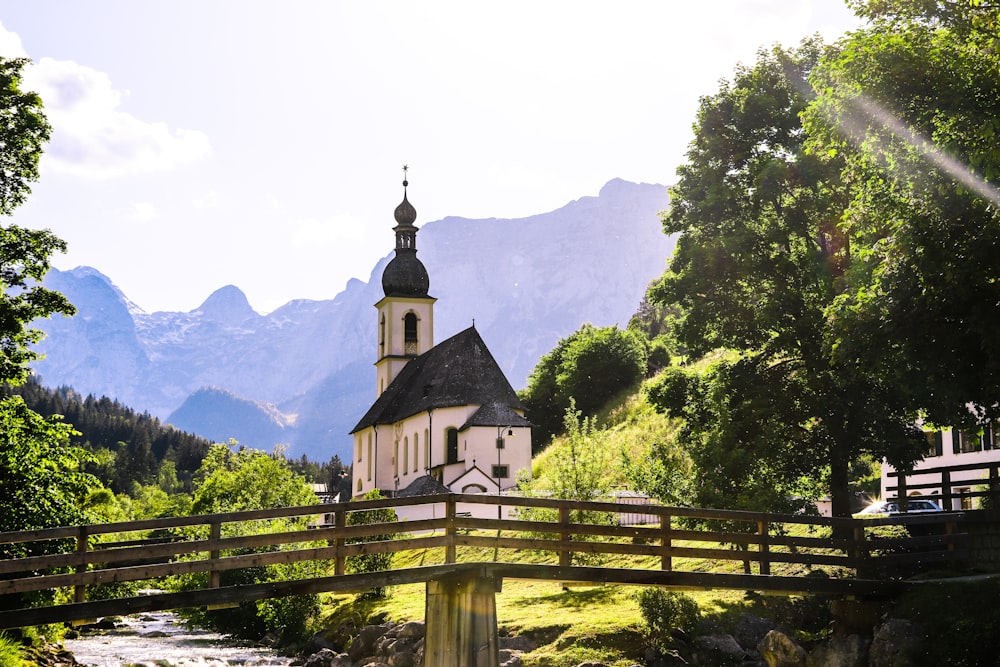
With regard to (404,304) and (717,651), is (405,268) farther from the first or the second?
(717,651)

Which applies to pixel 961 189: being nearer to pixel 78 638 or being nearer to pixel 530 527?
pixel 530 527

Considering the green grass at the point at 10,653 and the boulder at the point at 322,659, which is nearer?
the green grass at the point at 10,653

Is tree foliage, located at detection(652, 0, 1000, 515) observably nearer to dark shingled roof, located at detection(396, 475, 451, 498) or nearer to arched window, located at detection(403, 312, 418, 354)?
dark shingled roof, located at detection(396, 475, 451, 498)

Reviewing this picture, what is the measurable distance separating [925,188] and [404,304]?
77.2 meters

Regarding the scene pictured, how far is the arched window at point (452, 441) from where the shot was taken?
74.0 metres

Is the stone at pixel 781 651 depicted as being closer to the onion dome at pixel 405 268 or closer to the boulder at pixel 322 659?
the boulder at pixel 322 659

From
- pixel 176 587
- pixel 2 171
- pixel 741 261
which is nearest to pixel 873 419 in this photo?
pixel 741 261

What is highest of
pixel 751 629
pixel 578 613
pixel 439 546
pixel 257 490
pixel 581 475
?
pixel 581 475

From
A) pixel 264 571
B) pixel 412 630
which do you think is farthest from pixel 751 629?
pixel 264 571

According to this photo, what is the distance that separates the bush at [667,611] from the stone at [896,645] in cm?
501

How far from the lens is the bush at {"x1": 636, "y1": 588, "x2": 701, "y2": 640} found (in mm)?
24625

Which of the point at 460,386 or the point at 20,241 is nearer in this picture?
the point at 20,241

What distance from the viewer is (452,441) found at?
244 feet

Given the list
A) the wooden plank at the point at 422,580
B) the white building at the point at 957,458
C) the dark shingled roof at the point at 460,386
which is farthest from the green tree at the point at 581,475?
the dark shingled roof at the point at 460,386
